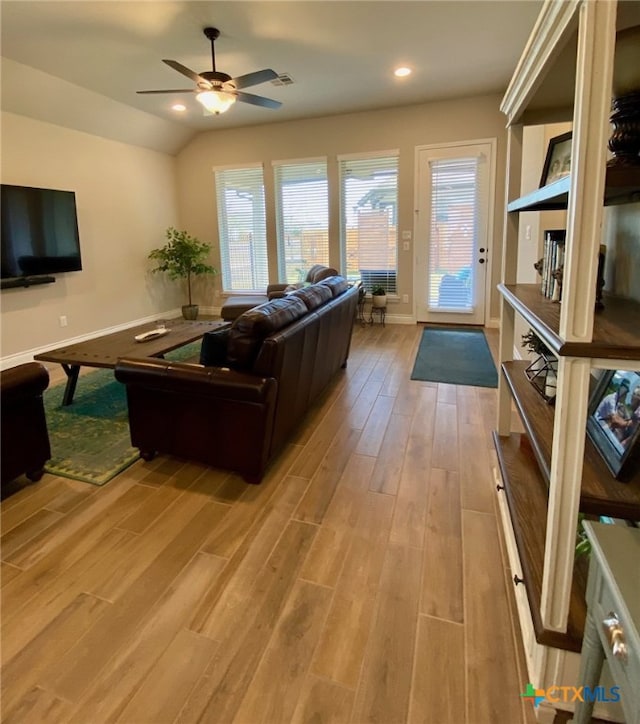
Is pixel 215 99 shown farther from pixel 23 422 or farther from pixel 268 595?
pixel 268 595

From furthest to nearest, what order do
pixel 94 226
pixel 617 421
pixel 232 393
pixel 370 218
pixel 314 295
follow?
pixel 370 218, pixel 94 226, pixel 314 295, pixel 232 393, pixel 617 421

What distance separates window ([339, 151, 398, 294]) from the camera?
5.99m

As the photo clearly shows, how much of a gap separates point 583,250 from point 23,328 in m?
5.43

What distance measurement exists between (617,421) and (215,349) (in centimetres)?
180

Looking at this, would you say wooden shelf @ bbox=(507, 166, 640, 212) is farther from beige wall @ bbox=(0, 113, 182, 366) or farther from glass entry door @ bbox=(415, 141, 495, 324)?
beige wall @ bbox=(0, 113, 182, 366)

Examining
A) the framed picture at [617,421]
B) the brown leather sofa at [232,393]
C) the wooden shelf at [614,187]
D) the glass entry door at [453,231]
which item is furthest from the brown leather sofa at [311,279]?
the framed picture at [617,421]

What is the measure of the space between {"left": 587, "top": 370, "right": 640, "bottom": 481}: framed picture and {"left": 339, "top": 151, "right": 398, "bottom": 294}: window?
16.5ft

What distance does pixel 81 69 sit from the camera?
4.24 m

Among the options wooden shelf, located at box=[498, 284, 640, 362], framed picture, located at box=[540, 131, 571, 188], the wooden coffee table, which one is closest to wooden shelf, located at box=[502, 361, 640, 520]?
wooden shelf, located at box=[498, 284, 640, 362]

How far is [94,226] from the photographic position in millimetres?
5562

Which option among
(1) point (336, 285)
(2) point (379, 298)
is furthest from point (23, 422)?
(2) point (379, 298)

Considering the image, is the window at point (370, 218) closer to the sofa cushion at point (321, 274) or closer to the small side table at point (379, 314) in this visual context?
the small side table at point (379, 314)

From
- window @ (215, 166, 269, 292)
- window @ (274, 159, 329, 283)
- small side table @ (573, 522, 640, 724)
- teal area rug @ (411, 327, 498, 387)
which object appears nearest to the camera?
small side table @ (573, 522, 640, 724)

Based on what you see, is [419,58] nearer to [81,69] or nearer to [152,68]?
[152,68]
